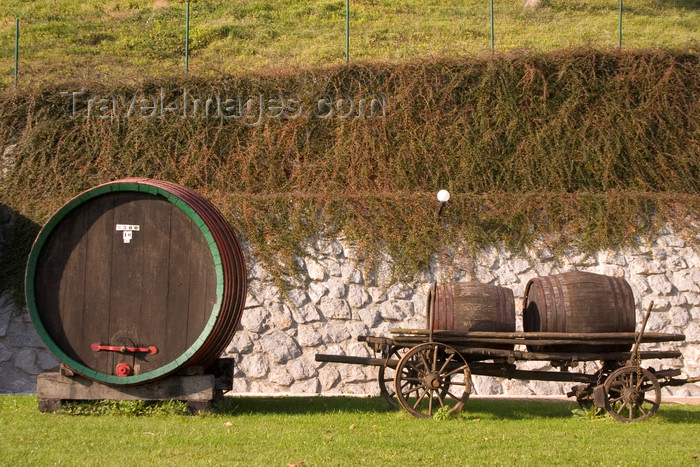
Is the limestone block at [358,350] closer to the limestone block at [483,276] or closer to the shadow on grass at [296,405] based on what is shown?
the shadow on grass at [296,405]

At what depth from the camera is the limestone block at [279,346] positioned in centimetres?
956

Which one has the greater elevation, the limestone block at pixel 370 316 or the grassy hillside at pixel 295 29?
the grassy hillside at pixel 295 29

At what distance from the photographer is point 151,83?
41.1ft

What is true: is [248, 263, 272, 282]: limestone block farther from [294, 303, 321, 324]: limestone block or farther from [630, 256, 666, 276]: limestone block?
[630, 256, 666, 276]: limestone block

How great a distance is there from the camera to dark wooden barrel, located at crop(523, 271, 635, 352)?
723 cm

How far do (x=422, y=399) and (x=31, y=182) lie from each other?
733cm

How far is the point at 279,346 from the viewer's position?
959 centimetres

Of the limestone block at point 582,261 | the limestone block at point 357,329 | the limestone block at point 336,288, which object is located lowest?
the limestone block at point 357,329

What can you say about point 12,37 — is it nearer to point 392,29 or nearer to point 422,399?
point 392,29

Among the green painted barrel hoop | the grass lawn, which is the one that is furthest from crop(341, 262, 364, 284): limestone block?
the green painted barrel hoop

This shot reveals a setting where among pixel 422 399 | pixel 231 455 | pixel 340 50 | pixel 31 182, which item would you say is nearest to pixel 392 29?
pixel 340 50

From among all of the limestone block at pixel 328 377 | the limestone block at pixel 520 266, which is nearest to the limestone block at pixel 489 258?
the limestone block at pixel 520 266

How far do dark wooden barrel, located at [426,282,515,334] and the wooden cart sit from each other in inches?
5.4

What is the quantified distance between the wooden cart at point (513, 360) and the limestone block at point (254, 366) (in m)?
2.25
